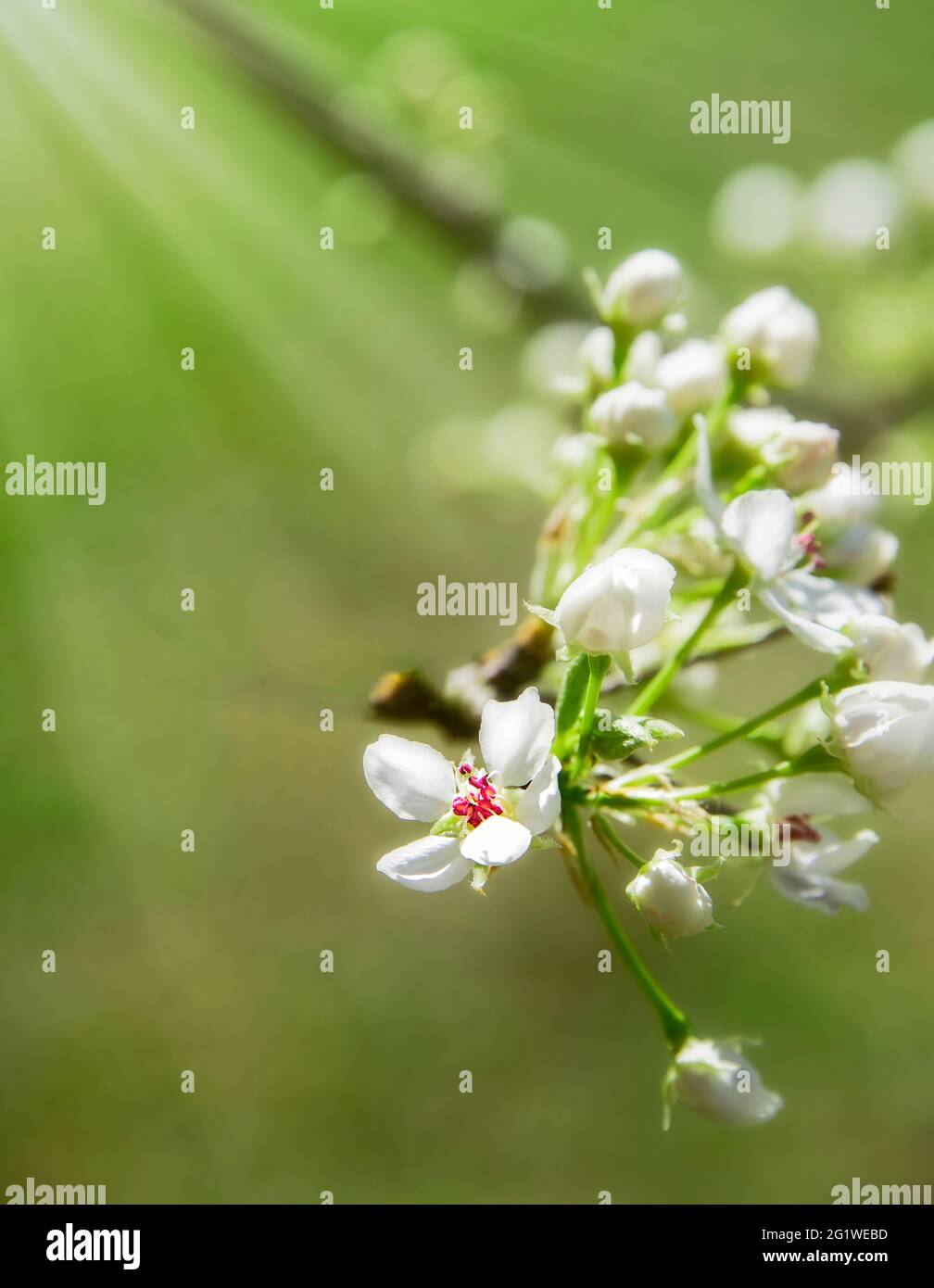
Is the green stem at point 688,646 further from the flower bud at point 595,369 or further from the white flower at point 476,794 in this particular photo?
the flower bud at point 595,369

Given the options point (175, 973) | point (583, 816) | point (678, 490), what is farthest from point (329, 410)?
point (583, 816)

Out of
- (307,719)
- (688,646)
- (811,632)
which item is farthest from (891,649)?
(307,719)

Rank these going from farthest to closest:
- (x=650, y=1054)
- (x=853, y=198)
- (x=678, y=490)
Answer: (x=650, y=1054) < (x=853, y=198) < (x=678, y=490)

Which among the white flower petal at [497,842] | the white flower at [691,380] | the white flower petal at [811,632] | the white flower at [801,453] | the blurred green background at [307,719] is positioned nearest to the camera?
the white flower petal at [497,842]

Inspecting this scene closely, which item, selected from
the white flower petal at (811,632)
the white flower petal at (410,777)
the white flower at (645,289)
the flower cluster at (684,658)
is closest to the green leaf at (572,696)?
the flower cluster at (684,658)

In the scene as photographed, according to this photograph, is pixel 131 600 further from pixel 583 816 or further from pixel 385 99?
pixel 583 816
